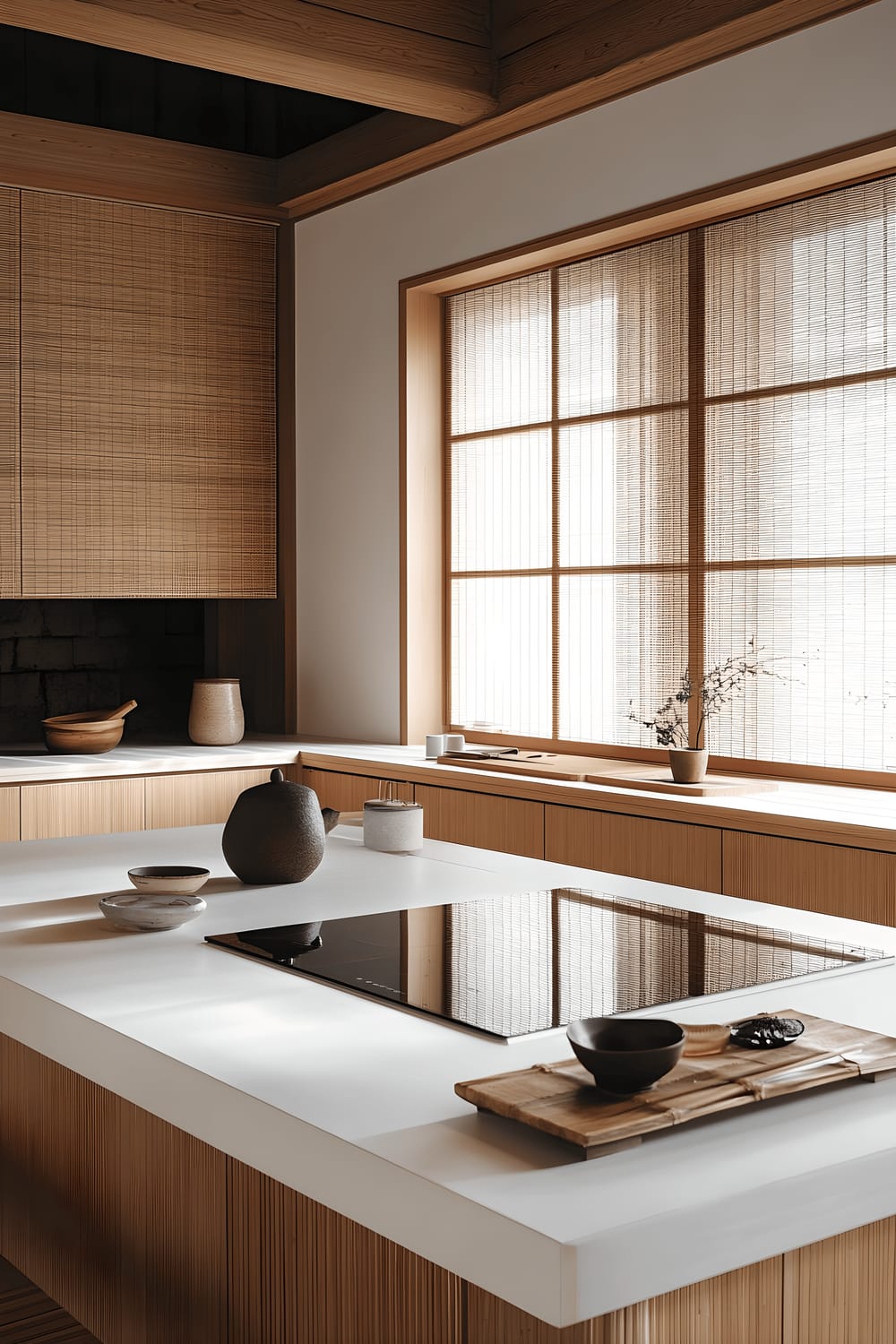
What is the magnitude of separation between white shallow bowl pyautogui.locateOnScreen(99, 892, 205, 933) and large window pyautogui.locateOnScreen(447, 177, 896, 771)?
2042 mm

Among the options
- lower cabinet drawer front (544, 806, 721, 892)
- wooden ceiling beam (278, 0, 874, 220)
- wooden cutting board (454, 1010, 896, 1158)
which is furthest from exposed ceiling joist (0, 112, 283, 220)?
wooden cutting board (454, 1010, 896, 1158)

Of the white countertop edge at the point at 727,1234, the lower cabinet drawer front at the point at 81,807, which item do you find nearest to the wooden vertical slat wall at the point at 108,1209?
the white countertop edge at the point at 727,1234

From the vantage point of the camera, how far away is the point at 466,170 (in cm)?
434

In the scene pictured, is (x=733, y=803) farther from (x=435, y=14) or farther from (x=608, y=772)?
(x=435, y=14)

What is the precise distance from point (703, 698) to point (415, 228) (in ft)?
6.24

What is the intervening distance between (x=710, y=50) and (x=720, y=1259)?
3.22m

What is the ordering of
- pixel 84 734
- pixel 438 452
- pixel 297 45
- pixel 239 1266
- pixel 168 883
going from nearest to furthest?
1. pixel 239 1266
2. pixel 168 883
3. pixel 297 45
4. pixel 84 734
5. pixel 438 452

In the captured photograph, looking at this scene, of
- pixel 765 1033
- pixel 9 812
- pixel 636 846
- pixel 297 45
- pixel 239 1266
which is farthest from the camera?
pixel 9 812

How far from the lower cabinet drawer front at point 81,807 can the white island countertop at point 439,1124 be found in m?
2.22

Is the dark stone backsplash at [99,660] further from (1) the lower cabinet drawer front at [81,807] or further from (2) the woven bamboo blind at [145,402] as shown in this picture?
(1) the lower cabinet drawer front at [81,807]

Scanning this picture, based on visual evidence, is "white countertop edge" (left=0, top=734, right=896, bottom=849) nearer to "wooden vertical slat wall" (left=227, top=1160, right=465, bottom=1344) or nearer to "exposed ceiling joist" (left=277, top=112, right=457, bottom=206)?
"wooden vertical slat wall" (left=227, top=1160, right=465, bottom=1344)

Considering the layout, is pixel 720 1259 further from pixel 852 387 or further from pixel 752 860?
pixel 852 387

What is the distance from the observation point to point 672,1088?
3.73 feet

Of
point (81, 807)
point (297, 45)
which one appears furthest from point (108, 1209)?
point (297, 45)
